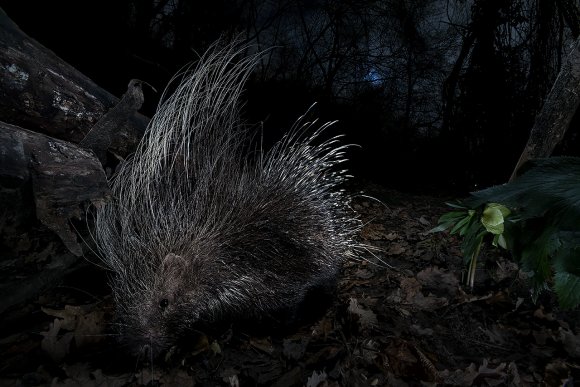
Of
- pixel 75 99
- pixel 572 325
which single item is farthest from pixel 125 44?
pixel 572 325

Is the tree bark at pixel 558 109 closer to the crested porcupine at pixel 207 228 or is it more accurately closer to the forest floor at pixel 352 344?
the forest floor at pixel 352 344

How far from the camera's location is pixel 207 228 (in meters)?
2.29

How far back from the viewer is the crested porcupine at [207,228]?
204 centimetres

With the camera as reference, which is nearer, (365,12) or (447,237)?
(447,237)

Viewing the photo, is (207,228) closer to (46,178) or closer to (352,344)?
(46,178)

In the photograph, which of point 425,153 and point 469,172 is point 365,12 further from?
point 469,172

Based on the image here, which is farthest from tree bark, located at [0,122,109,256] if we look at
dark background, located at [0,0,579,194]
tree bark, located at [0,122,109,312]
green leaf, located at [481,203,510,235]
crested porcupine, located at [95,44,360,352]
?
dark background, located at [0,0,579,194]

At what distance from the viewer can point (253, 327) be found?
2.12m

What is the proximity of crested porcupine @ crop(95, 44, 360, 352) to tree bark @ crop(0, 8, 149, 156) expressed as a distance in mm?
441

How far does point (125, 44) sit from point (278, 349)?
15.9 feet

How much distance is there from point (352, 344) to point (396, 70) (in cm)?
726

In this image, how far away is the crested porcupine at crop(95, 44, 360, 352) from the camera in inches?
80.3

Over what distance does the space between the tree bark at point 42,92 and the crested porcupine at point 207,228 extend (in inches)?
17.3

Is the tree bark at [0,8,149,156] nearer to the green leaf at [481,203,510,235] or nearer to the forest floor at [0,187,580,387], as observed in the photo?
the forest floor at [0,187,580,387]
